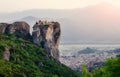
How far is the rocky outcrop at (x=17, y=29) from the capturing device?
148 m

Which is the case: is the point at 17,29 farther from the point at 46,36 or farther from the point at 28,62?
the point at 28,62

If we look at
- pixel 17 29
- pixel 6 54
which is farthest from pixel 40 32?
pixel 6 54

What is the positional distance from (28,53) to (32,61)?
20.1 feet

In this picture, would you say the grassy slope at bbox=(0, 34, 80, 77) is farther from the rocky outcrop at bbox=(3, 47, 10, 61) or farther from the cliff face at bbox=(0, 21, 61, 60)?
the cliff face at bbox=(0, 21, 61, 60)

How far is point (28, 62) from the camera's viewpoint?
418 ft

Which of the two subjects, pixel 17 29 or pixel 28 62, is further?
pixel 17 29

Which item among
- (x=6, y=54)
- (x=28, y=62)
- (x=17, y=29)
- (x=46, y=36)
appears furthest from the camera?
(x=17, y=29)

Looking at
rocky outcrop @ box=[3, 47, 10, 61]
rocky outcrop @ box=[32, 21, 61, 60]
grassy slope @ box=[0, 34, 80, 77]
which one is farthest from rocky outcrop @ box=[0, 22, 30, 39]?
rocky outcrop @ box=[3, 47, 10, 61]

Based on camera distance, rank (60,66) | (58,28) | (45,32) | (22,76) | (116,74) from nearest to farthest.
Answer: (116,74)
(22,76)
(60,66)
(45,32)
(58,28)

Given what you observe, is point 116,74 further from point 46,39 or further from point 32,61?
point 46,39

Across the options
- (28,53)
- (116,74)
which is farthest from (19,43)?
(116,74)

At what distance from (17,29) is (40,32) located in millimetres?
7644

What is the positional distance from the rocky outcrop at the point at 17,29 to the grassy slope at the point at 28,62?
303cm

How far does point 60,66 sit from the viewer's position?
454ft
